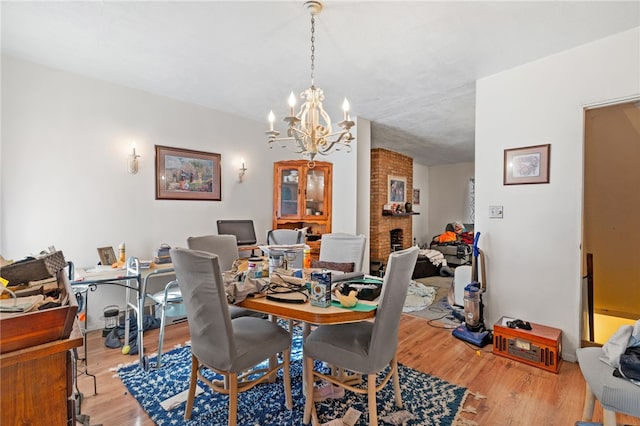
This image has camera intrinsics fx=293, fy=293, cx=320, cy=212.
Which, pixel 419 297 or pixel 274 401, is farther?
pixel 419 297

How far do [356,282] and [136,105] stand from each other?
3.08 metres

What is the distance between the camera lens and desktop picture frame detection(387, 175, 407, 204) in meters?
6.57

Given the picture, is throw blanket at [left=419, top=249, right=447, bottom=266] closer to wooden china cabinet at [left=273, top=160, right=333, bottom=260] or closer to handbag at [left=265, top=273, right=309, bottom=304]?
wooden china cabinet at [left=273, top=160, right=333, bottom=260]

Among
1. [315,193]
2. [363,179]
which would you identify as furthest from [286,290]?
[363,179]

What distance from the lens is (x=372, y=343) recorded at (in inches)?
60.6

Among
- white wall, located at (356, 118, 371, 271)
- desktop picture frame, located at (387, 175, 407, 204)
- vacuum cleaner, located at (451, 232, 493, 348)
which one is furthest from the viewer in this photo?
desktop picture frame, located at (387, 175, 407, 204)

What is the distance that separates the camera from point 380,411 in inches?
71.6

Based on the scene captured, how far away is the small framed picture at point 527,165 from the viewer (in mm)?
2572

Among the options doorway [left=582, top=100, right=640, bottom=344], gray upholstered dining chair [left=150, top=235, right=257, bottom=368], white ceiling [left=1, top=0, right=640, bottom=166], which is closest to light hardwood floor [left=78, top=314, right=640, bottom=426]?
Answer: gray upholstered dining chair [left=150, top=235, right=257, bottom=368]

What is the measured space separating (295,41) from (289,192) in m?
2.33

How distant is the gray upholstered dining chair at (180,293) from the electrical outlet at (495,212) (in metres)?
2.42

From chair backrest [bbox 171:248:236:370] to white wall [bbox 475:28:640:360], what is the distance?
2.59 m

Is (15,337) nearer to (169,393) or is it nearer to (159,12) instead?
(169,393)

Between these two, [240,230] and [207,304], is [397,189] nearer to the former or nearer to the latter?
[240,230]
